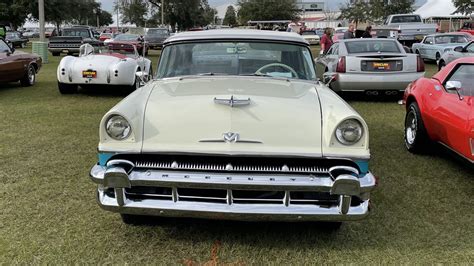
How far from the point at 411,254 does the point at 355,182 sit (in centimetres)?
82

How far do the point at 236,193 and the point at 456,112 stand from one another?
2.86 meters

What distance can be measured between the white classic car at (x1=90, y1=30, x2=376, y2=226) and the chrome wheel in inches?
117

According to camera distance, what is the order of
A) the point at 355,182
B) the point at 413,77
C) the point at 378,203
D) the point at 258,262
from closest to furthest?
1. the point at 355,182
2. the point at 258,262
3. the point at 378,203
4. the point at 413,77

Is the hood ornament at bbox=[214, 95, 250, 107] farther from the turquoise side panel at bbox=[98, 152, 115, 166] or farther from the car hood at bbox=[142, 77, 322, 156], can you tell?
the turquoise side panel at bbox=[98, 152, 115, 166]

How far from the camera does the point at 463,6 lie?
117ft

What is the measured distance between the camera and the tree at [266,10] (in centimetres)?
7600

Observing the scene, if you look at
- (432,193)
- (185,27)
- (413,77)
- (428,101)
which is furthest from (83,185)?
(185,27)

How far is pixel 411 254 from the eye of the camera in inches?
140

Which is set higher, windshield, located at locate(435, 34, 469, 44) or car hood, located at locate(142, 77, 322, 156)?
windshield, located at locate(435, 34, 469, 44)

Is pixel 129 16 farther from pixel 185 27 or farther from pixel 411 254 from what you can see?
pixel 411 254

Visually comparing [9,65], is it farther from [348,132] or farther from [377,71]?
[348,132]

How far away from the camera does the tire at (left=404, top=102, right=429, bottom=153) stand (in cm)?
591

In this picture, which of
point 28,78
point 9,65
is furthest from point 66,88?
point 28,78

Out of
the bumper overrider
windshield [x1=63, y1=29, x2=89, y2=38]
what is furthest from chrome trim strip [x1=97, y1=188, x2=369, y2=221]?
windshield [x1=63, y1=29, x2=89, y2=38]
